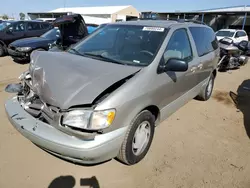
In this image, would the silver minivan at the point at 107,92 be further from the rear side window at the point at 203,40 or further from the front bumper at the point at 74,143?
the rear side window at the point at 203,40

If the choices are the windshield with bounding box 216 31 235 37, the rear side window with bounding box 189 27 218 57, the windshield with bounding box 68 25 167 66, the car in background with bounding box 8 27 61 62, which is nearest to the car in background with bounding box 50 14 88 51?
the car in background with bounding box 8 27 61 62

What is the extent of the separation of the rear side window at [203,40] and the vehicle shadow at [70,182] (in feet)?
9.25

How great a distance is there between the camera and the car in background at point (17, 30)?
10.3 m

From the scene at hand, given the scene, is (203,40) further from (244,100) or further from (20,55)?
(20,55)

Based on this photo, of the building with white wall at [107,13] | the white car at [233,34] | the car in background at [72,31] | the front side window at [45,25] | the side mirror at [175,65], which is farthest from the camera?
the building with white wall at [107,13]

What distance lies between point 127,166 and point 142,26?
205 cm

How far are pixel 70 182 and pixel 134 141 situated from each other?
0.87 m

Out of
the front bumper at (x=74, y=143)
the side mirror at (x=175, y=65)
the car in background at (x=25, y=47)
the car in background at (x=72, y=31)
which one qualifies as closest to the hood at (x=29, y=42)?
the car in background at (x=25, y=47)

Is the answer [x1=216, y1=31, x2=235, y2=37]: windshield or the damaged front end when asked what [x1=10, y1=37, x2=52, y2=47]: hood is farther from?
[x1=216, y1=31, x2=235, y2=37]: windshield

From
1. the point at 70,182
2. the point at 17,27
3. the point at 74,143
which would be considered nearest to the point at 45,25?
the point at 17,27

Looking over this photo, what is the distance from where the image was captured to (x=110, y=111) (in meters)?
2.18

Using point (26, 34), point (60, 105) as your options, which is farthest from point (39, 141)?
point (26, 34)

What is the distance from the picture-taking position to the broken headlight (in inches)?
83.9

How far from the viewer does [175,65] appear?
2.79 meters
